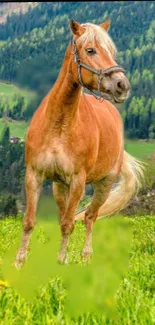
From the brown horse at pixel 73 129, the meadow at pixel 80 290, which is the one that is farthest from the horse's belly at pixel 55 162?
the meadow at pixel 80 290

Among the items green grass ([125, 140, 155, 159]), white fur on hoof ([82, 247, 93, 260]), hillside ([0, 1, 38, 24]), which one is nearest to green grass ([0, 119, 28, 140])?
green grass ([125, 140, 155, 159])

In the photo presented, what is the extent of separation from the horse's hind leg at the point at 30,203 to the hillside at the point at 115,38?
6.75ft

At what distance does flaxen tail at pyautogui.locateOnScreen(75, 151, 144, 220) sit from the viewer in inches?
340

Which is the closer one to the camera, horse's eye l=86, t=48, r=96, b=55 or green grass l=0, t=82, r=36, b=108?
horse's eye l=86, t=48, r=96, b=55

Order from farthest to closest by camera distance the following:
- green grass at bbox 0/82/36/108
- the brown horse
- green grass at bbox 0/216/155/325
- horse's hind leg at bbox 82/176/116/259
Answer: horse's hind leg at bbox 82/176/116/259 < green grass at bbox 0/82/36/108 < the brown horse < green grass at bbox 0/216/155/325

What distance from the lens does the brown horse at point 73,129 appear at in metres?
5.66

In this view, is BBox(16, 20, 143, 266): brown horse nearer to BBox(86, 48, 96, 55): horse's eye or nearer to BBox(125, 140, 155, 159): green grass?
BBox(86, 48, 96, 55): horse's eye

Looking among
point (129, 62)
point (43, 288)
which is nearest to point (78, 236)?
point (129, 62)

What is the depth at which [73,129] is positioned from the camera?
20.4 feet

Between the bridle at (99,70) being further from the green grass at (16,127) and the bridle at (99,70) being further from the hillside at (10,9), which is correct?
the hillside at (10,9)

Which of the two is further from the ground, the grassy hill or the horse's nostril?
the horse's nostril

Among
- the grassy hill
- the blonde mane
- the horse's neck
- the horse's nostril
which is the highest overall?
the blonde mane

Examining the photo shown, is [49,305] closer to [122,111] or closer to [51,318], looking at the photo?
[51,318]

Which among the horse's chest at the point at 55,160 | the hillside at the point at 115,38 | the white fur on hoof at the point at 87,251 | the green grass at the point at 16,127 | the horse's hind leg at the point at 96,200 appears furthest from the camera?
the hillside at the point at 115,38
